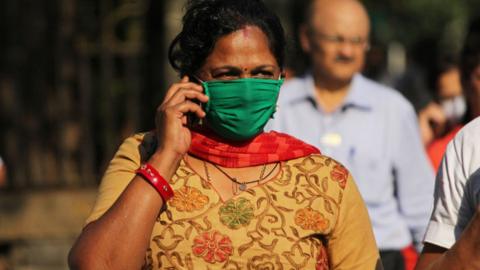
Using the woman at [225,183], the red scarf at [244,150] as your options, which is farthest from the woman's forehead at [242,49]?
the red scarf at [244,150]

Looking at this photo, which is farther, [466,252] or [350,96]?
[350,96]

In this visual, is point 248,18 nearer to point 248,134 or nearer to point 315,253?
point 248,134

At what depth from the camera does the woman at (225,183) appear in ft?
12.9

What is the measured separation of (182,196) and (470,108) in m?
2.57

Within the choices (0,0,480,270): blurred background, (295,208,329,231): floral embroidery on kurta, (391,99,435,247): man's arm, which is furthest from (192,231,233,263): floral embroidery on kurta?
(0,0,480,270): blurred background

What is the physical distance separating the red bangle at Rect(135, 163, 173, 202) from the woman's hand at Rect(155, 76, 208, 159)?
0.27 feet

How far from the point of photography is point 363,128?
627 cm

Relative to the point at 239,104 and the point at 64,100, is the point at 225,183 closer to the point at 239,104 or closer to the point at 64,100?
the point at 239,104

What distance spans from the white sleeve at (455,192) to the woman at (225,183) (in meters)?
0.29

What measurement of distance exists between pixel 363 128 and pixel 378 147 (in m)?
0.12

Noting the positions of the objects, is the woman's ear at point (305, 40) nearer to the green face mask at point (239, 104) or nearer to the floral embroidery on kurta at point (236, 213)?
the green face mask at point (239, 104)

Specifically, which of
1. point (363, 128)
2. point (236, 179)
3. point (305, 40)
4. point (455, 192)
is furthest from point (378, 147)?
point (455, 192)

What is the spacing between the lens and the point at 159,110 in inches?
161

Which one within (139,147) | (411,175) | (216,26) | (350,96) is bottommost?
(411,175)
